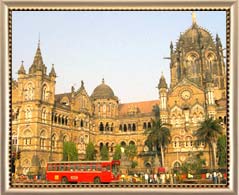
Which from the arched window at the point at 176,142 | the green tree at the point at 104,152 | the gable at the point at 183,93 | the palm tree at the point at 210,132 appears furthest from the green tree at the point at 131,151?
the gable at the point at 183,93

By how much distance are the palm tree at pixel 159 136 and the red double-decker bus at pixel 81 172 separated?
3.97 metres

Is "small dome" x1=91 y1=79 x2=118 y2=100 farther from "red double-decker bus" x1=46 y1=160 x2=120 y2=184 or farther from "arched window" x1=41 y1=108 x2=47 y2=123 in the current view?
"arched window" x1=41 y1=108 x2=47 y2=123

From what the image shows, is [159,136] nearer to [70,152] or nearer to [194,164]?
[70,152]

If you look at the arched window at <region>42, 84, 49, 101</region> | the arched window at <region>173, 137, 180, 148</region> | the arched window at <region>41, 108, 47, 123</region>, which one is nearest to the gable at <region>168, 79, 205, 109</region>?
the arched window at <region>173, 137, 180, 148</region>

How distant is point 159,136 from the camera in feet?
48.2

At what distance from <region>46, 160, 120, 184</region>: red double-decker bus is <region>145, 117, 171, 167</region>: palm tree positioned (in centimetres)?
397

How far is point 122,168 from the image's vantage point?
9.66 metres

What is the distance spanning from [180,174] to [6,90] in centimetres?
371

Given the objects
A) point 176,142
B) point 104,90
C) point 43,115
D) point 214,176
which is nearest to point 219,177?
point 214,176

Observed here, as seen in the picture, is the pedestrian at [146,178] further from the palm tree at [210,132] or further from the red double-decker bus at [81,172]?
the palm tree at [210,132]

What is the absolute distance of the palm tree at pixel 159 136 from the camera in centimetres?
1431

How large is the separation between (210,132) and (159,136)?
159 inches

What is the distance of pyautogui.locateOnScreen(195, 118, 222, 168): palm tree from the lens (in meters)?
10.2

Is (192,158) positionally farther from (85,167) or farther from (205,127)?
(85,167)
